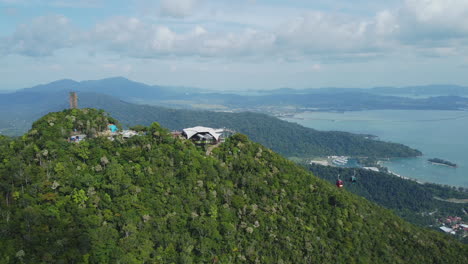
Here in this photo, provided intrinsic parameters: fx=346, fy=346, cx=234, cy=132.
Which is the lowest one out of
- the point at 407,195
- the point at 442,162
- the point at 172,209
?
the point at 407,195

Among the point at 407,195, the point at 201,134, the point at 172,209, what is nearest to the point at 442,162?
the point at 407,195

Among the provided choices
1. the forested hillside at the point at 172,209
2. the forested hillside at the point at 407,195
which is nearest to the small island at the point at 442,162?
the forested hillside at the point at 407,195

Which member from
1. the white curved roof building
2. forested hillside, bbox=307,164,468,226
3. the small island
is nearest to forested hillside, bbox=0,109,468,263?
the white curved roof building

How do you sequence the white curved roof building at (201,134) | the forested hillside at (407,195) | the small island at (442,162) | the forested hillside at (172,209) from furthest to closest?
1. the small island at (442,162)
2. the forested hillside at (407,195)
3. the white curved roof building at (201,134)
4. the forested hillside at (172,209)

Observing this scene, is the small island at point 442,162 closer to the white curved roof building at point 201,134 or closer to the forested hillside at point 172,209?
the forested hillside at point 172,209

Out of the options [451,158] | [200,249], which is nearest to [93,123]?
[200,249]

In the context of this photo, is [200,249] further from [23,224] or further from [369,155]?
[369,155]

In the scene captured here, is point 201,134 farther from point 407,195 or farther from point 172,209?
point 407,195

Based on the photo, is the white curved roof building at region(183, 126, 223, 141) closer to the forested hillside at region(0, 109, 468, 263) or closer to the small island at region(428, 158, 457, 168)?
the forested hillside at region(0, 109, 468, 263)

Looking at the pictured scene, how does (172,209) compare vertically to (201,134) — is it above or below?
below
